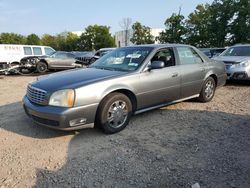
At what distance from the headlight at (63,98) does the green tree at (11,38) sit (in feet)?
187

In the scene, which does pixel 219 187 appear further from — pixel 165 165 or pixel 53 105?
pixel 53 105

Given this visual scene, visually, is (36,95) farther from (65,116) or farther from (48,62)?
(48,62)

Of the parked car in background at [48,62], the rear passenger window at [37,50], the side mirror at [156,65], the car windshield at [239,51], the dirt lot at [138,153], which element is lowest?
the parked car in background at [48,62]

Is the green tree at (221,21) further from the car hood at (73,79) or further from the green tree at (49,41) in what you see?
the green tree at (49,41)

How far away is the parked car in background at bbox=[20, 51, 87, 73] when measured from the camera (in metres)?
15.6

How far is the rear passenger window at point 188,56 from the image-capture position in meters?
5.81

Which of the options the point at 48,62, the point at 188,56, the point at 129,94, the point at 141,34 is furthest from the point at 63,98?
the point at 141,34

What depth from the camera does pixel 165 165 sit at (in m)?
3.45

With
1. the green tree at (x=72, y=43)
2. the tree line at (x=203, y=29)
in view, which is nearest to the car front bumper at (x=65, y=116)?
the tree line at (x=203, y=29)

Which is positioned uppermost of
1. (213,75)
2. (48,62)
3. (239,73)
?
(213,75)

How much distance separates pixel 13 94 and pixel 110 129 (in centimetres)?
504

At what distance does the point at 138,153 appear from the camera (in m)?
3.79

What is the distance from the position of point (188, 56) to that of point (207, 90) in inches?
42.3

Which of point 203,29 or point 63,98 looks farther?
point 203,29
